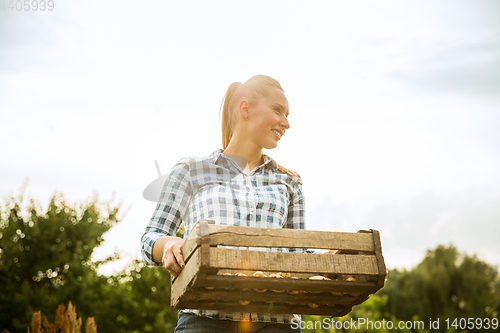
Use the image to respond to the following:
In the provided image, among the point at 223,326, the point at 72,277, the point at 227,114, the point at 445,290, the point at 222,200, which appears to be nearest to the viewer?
the point at 223,326

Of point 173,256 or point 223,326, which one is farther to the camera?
point 223,326

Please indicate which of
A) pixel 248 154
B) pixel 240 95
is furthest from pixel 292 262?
pixel 240 95

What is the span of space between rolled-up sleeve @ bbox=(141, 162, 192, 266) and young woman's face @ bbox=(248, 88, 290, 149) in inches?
12.7

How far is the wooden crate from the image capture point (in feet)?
3.82

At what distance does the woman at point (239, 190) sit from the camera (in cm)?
150

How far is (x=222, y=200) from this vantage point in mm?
1631

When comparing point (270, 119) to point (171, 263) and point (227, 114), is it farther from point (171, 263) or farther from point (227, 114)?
point (171, 263)

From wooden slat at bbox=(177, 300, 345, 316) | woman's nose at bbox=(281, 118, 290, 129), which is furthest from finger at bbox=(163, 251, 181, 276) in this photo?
woman's nose at bbox=(281, 118, 290, 129)

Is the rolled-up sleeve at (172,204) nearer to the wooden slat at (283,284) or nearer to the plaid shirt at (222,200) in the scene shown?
the plaid shirt at (222,200)

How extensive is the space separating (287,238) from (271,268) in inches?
3.9

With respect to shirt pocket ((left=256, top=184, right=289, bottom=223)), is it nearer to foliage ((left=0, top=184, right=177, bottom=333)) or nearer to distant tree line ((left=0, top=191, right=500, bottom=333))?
distant tree line ((left=0, top=191, right=500, bottom=333))

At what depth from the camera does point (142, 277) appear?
9.10 metres

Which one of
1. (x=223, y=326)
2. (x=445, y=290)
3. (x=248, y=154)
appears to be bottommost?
(x=223, y=326)

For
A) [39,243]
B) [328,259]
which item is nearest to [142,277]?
[39,243]
